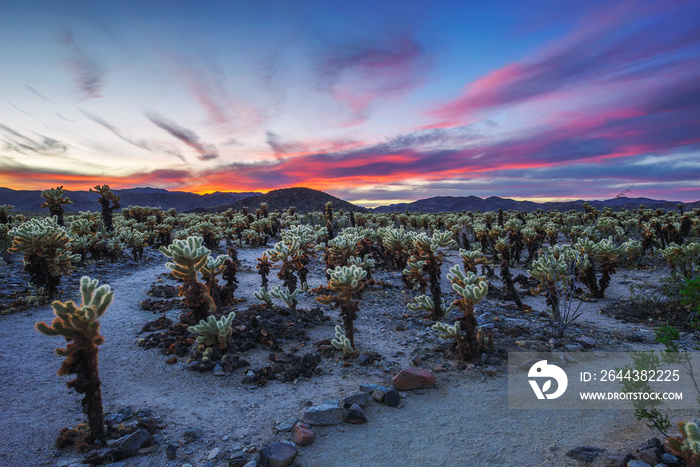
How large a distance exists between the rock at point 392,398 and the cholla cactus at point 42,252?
11.0 m

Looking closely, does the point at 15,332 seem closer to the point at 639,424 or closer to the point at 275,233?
the point at 639,424

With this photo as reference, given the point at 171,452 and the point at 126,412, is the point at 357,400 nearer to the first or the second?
the point at 171,452

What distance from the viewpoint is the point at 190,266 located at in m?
6.70

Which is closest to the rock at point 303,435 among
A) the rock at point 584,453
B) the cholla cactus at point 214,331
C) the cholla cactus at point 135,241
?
the cholla cactus at point 214,331

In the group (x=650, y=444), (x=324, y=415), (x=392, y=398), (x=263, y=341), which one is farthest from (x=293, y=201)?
(x=650, y=444)

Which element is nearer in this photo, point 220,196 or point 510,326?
point 510,326

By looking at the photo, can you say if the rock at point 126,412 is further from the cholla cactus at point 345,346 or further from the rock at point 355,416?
the cholla cactus at point 345,346

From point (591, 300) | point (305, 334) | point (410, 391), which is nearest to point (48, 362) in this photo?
point (305, 334)

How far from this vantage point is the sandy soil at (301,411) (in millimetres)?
4012

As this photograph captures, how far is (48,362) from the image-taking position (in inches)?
255

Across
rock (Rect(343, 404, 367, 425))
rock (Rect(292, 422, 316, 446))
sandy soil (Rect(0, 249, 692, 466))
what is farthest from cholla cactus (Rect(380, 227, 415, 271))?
rock (Rect(292, 422, 316, 446))

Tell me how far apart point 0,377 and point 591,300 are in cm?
1635

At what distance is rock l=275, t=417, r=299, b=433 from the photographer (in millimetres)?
4559

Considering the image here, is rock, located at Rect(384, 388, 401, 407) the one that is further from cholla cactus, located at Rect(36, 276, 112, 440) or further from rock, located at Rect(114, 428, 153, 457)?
cholla cactus, located at Rect(36, 276, 112, 440)
